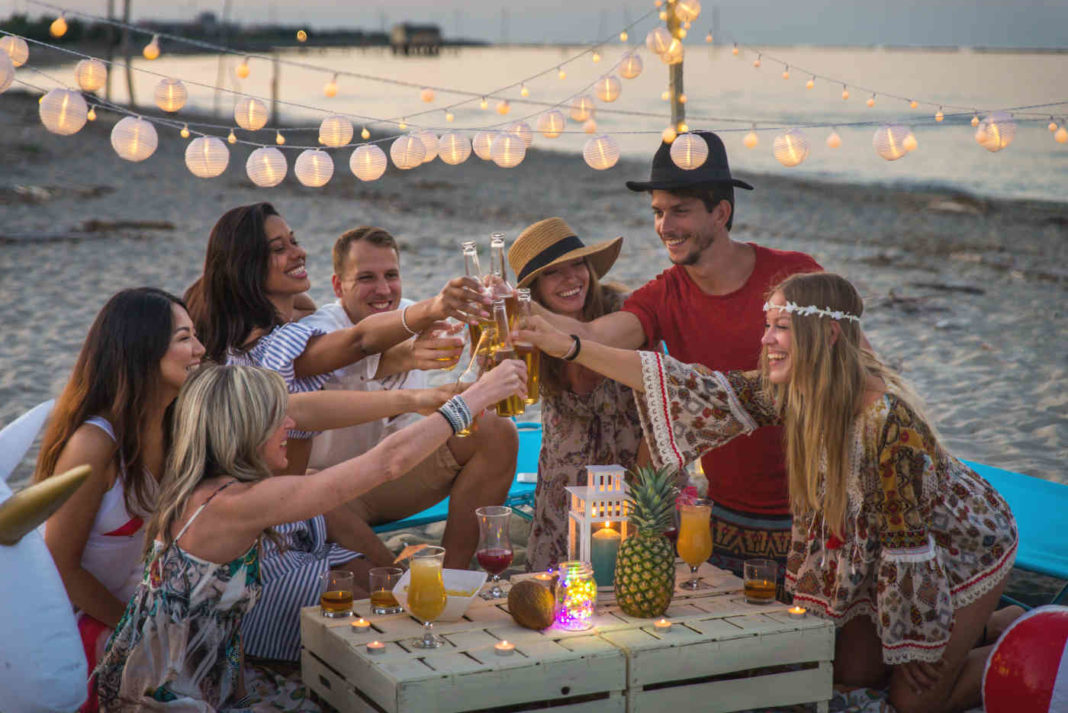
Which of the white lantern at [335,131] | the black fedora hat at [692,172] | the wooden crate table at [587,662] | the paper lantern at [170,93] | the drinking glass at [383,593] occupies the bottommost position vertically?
the wooden crate table at [587,662]

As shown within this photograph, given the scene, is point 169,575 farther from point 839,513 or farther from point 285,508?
point 839,513

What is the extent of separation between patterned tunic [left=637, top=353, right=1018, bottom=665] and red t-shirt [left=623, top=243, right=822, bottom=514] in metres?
0.41

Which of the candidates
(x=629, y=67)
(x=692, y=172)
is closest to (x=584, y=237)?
(x=629, y=67)

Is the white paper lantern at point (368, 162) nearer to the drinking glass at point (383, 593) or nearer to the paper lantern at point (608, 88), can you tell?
the paper lantern at point (608, 88)

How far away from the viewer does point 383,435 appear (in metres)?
4.36

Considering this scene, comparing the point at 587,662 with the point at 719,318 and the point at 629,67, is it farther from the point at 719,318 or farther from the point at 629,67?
the point at 629,67

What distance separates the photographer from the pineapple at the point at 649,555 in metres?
2.99

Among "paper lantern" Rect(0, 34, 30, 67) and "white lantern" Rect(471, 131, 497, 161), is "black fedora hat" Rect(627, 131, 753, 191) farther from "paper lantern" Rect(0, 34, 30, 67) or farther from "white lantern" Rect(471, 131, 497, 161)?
"paper lantern" Rect(0, 34, 30, 67)

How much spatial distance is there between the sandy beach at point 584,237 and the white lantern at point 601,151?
9.70 feet

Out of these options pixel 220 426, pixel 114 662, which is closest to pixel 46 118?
pixel 220 426

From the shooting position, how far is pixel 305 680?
10.5 ft

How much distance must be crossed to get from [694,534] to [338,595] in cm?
106

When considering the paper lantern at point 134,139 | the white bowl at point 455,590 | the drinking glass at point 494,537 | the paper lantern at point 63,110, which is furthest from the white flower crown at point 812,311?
the paper lantern at point 63,110

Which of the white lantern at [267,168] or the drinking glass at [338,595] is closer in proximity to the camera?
the drinking glass at [338,595]
